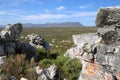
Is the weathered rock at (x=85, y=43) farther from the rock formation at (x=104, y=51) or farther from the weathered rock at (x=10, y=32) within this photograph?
the weathered rock at (x=10, y=32)

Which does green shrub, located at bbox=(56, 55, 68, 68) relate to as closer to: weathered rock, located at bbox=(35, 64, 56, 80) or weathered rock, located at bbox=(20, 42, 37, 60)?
weathered rock, located at bbox=(35, 64, 56, 80)

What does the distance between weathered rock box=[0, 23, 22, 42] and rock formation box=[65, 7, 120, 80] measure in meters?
9.79

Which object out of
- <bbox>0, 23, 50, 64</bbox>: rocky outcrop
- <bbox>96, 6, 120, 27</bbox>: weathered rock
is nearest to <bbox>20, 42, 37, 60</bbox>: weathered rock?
<bbox>0, 23, 50, 64</bbox>: rocky outcrop

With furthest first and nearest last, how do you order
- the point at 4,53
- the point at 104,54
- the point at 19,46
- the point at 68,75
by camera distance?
the point at 19,46 < the point at 4,53 < the point at 68,75 < the point at 104,54

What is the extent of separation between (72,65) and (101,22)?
4.56m

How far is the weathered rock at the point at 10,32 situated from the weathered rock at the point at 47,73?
698cm

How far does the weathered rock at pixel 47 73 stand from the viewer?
19.6 m

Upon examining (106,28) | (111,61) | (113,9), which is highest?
(113,9)

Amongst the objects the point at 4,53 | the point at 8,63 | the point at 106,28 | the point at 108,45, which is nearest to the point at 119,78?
the point at 108,45

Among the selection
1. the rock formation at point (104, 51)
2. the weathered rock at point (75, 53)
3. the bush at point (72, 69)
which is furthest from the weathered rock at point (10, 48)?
the rock formation at point (104, 51)

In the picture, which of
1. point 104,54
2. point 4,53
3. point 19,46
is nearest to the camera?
point 104,54

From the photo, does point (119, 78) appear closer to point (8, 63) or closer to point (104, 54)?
point (104, 54)

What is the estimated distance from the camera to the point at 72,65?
20.9m

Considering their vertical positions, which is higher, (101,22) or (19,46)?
(101,22)
